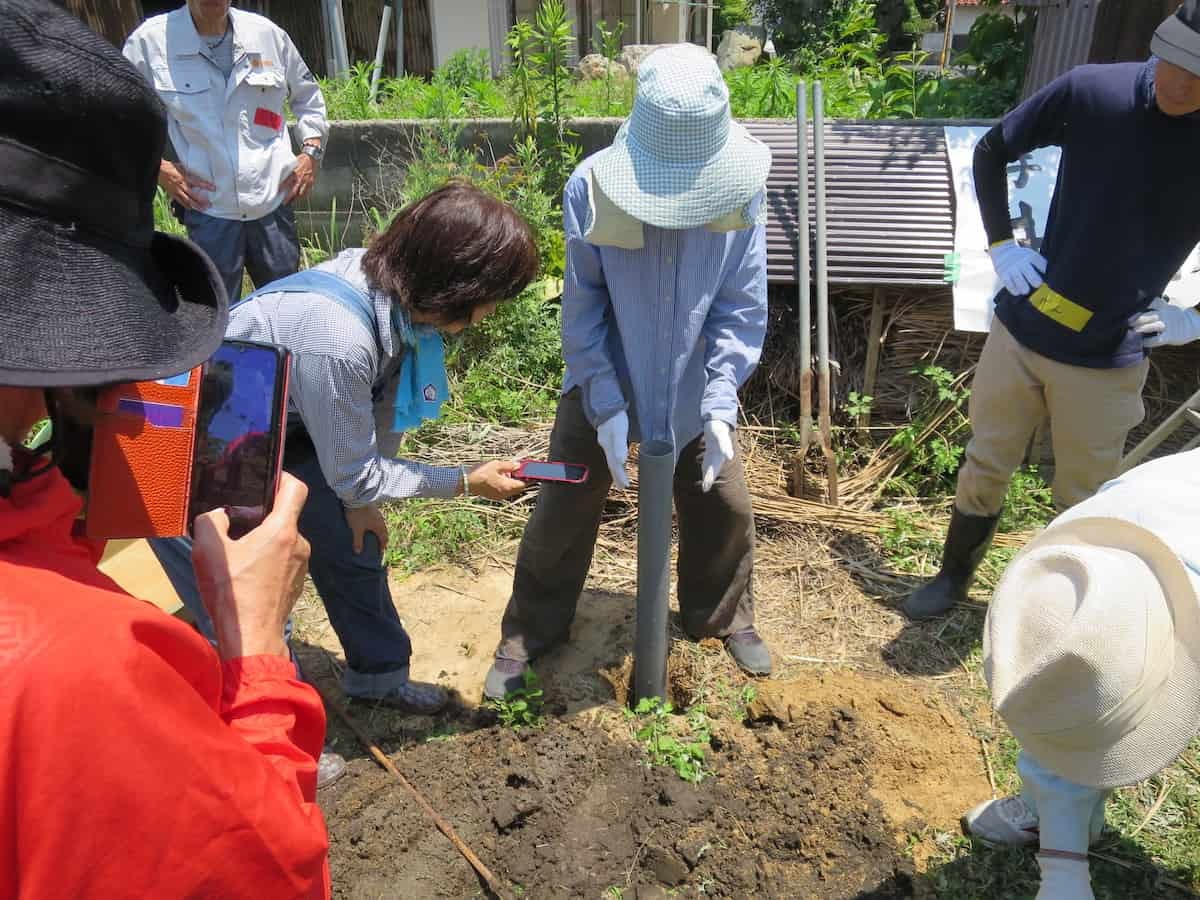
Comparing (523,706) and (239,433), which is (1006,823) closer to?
(523,706)

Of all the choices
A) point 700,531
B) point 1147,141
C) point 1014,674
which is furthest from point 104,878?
point 1147,141

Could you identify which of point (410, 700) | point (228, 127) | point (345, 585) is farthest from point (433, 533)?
point (228, 127)

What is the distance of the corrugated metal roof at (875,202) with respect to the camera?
3.94 metres

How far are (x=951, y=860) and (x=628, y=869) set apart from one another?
86 cm

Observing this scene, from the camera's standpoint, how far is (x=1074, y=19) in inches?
206

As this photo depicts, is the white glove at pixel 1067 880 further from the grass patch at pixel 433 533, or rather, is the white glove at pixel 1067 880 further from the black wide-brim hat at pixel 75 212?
the grass patch at pixel 433 533

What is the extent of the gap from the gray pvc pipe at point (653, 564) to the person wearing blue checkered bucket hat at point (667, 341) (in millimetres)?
92

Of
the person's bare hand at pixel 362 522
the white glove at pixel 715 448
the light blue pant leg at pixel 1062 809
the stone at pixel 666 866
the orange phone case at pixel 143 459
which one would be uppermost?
the orange phone case at pixel 143 459

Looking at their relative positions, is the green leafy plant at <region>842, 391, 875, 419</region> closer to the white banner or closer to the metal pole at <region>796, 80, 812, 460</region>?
the metal pole at <region>796, 80, 812, 460</region>

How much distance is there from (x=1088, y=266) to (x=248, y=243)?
11.5 feet

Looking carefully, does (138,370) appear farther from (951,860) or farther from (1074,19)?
(1074,19)

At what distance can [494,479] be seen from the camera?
2283 mm

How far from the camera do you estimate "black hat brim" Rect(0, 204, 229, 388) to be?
0.74 metres

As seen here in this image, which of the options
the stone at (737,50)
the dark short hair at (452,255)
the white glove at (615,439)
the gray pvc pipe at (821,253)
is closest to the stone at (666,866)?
the white glove at (615,439)
